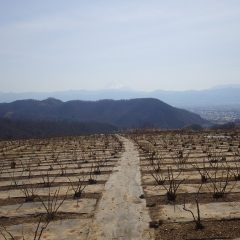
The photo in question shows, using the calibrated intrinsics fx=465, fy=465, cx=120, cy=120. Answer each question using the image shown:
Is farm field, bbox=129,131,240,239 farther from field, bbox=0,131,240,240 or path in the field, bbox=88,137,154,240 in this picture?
path in the field, bbox=88,137,154,240

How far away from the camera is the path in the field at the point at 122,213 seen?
32.1ft

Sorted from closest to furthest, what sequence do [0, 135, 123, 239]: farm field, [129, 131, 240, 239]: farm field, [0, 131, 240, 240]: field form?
1. [129, 131, 240, 239]: farm field
2. [0, 131, 240, 240]: field
3. [0, 135, 123, 239]: farm field

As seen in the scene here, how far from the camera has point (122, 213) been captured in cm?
1152

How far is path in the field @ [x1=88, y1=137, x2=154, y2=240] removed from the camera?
977 cm

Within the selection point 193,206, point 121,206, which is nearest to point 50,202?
point 121,206

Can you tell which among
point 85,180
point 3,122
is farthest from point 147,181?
point 3,122

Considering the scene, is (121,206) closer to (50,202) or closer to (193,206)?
(193,206)

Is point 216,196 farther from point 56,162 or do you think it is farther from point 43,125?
point 43,125

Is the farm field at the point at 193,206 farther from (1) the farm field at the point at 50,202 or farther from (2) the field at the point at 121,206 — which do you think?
(1) the farm field at the point at 50,202

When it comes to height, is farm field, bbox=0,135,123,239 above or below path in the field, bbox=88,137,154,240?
below

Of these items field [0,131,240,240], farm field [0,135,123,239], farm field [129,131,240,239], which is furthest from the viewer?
farm field [0,135,123,239]

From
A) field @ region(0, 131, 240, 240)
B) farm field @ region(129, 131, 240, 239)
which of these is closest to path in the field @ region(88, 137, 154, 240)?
field @ region(0, 131, 240, 240)

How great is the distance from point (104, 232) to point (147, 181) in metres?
6.28

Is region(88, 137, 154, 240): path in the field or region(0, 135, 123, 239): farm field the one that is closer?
region(88, 137, 154, 240): path in the field
